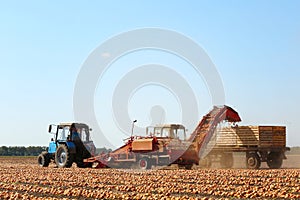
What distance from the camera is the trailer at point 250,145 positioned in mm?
25047

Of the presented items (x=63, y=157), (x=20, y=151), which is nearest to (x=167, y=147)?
(x=63, y=157)

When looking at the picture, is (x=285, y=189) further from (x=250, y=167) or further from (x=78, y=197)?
(x=250, y=167)

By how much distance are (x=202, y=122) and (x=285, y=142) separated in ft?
16.3

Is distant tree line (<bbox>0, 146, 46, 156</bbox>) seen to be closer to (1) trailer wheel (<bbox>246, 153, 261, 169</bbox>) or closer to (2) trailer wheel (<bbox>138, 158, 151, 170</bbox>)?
(2) trailer wheel (<bbox>138, 158, 151, 170</bbox>)

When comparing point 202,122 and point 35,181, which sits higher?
point 202,122

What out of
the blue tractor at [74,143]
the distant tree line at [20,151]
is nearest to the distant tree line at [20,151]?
the distant tree line at [20,151]

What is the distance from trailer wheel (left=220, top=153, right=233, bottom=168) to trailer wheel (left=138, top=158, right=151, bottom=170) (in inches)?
204

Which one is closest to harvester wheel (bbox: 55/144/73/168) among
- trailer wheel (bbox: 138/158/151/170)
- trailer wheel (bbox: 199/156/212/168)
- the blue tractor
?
the blue tractor

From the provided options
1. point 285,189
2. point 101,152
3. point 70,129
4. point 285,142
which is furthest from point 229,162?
point 285,189

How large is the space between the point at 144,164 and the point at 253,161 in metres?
5.95

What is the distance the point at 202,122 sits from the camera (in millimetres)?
24594

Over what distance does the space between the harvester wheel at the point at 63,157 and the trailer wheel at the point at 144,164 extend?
380cm

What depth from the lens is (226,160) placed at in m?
26.8

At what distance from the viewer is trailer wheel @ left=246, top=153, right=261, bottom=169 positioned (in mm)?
25094
